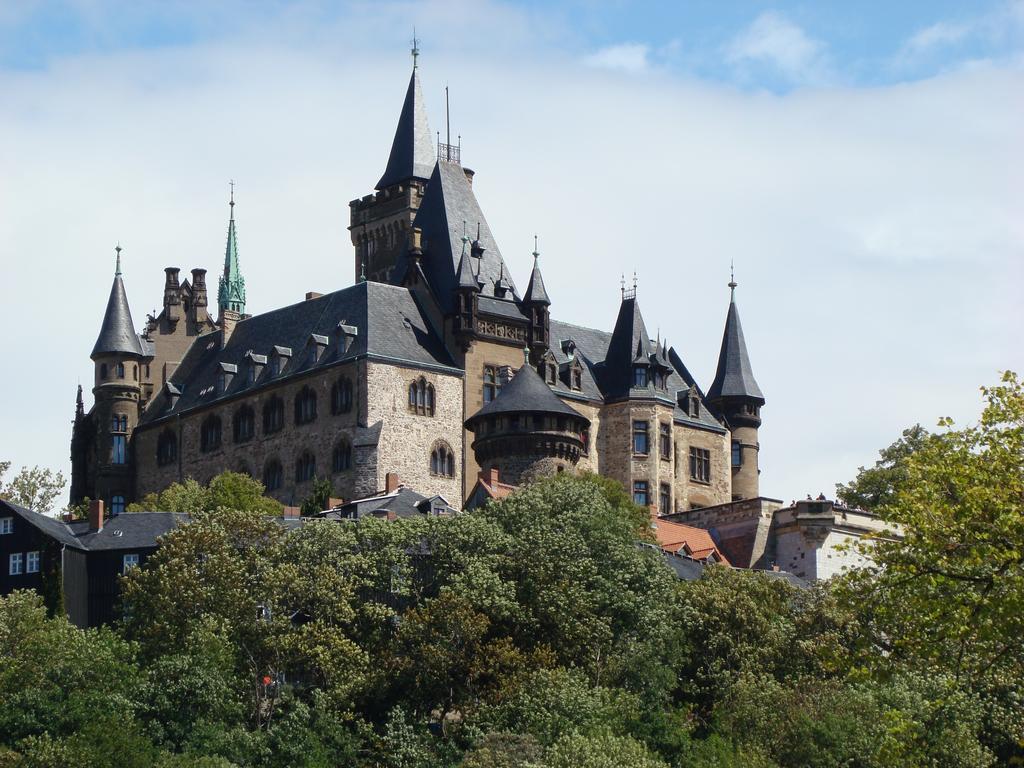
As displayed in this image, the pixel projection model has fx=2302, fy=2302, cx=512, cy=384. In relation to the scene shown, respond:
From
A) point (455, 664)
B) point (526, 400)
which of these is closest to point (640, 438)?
point (526, 400)

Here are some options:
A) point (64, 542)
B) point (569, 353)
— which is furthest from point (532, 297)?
point (64, 542)

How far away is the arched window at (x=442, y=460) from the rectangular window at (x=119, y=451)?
839 inches

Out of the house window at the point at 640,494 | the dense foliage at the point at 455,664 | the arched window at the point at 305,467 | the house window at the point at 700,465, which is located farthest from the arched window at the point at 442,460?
the dense foliage at the point at 455,664

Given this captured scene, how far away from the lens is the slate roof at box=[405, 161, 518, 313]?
11656cm

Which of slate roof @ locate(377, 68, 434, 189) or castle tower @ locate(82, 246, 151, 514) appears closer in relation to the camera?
castle tower @ locate(82, 246, 151, 514)

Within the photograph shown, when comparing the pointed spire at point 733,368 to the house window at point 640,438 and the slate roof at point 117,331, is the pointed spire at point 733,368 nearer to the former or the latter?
the house window at point 640,438

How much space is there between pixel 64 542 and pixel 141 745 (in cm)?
1767

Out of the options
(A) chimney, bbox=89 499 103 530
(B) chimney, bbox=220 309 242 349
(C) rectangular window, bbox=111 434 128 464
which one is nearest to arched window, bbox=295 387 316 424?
(B) chimney, bbox=220 309 242 349

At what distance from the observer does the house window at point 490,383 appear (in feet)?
370

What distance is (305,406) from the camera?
113 metres

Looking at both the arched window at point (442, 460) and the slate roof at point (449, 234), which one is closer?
the arched window at point (442, 460)

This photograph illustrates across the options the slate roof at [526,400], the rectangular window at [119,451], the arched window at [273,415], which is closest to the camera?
the slate roof at [526,400]

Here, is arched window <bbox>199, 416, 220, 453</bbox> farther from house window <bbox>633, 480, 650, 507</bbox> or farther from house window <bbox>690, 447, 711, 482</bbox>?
house window <bbox>690, 447, 711, 482</bbox>

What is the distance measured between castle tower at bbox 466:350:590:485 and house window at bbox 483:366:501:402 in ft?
17.9
